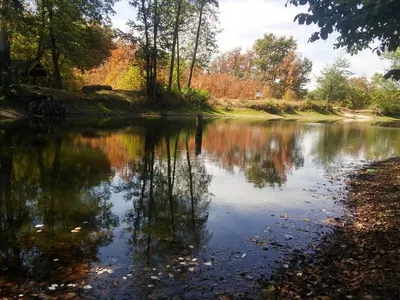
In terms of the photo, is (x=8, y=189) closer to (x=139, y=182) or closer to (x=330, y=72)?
(x=139, y=182)

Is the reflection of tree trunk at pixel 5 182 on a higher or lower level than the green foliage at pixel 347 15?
lower

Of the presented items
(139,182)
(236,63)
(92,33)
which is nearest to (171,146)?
(139,182)

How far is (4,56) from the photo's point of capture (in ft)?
91.4

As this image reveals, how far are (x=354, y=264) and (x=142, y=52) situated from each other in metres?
39.1

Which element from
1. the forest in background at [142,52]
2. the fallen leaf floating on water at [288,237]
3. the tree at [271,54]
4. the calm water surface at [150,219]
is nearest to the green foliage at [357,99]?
the forest in background at [142,52]

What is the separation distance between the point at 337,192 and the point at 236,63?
84245mm

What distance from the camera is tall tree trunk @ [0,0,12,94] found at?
87.8ft

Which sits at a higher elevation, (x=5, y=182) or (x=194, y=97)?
(x=194, y=97)

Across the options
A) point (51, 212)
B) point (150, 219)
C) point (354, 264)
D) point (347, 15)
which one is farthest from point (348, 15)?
point (51, 212)

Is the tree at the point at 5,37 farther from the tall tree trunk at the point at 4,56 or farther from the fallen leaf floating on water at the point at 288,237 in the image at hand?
the fallen leaf floating on water at the point at 288,237

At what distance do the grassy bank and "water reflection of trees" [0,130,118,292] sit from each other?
1628cm

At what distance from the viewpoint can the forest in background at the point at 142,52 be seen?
113 feet

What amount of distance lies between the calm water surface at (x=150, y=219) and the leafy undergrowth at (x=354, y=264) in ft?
1.21

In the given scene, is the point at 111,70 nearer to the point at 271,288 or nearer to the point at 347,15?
the point at 347,15
